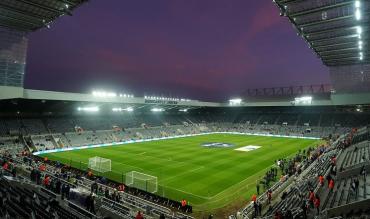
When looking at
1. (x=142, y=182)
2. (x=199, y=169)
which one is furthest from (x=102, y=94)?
(x=142, y=182)

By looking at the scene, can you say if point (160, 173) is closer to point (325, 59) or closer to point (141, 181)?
point (141, 181)

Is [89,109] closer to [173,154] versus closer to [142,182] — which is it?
[173,154]

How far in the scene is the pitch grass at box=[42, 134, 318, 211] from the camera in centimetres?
2241

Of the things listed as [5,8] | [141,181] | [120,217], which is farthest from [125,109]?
[120,217]

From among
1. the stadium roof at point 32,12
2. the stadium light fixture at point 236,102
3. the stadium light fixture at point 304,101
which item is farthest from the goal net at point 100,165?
the stadium light fixture at point 236,102

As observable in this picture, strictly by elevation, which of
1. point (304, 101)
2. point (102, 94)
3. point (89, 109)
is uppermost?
point (304, 101)

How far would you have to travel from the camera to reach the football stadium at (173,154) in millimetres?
15844

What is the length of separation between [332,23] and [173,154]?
1077 inches

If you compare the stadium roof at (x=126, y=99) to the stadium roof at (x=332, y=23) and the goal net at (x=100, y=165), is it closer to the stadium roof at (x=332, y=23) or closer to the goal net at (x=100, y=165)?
the goal net at (x=100, y=165)

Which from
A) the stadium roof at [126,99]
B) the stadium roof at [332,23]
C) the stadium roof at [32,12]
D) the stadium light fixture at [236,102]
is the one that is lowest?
the stadium roof at [126,99]

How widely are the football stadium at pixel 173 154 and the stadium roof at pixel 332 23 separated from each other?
0.11 metres

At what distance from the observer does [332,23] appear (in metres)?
27.4

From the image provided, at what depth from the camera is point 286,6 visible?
78.0ft

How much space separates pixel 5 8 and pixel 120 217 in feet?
89.0
